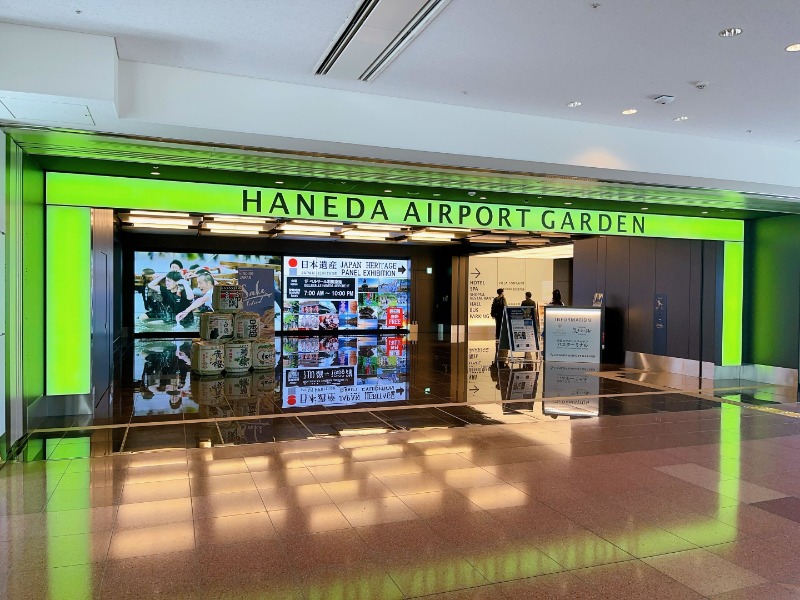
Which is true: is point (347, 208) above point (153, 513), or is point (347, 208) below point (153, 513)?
above

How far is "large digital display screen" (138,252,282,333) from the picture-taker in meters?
18.0

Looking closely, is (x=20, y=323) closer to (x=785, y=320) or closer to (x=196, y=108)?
(x=196, y=108)

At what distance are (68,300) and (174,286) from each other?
11.7 m

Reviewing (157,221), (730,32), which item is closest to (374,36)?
(730,32)

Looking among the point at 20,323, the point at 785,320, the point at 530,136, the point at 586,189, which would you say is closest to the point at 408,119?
the point at 530,136

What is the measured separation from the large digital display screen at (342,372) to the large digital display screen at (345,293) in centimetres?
222

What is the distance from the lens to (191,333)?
727 inches

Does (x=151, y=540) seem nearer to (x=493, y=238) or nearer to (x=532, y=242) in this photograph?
(x=493, y=238)

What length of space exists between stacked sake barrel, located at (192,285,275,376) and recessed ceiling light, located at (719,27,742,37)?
822cm

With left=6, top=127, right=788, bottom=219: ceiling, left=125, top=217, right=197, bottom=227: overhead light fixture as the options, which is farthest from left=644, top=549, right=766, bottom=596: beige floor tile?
left=125, top=217, right=197, bottom=227: overhead light fixture

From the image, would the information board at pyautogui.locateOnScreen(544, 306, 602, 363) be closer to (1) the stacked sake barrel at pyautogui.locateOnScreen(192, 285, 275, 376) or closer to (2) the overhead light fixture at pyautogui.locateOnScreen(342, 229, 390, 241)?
(2) the overhead light fixture at pyautogui.locateOnScreen(342, 229, 390, 241)

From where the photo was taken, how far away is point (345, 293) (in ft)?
66.2

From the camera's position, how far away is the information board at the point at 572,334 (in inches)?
489

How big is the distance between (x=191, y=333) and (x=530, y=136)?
567 inches
